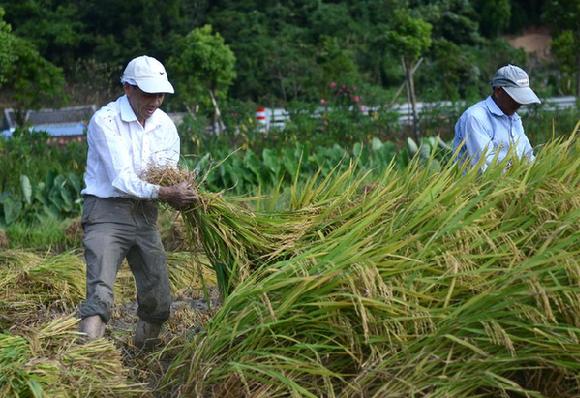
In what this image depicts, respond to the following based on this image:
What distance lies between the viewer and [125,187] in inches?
213

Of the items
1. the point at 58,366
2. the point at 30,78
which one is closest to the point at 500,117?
the point at 58,366

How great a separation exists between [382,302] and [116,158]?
1.72 metres

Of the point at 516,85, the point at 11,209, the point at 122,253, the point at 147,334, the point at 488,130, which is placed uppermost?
the point at 516,85

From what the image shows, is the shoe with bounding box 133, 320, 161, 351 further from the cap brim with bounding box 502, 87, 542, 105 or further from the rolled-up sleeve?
the cap brim with bounding box 502, 87, 542, 105

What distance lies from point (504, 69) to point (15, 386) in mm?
3303

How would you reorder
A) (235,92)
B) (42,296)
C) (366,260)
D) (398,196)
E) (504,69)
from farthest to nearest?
1. (235,92)
2. (42,296)
3. (504,69)
4. (398,196)
5. (366,260)

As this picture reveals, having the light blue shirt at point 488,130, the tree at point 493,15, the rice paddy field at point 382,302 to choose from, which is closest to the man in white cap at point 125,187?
the rice paddy field at point 382,302

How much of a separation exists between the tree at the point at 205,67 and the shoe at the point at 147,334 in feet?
35.4

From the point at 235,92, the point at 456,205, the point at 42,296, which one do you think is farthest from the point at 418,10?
the point at 456,205

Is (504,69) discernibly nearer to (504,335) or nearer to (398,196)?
(398,196)

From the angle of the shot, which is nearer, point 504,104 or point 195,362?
point 195,362

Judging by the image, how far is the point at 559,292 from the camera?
4.46 m

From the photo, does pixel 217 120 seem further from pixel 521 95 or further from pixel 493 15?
pixel 493 15

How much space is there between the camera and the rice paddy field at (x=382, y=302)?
4.39m
